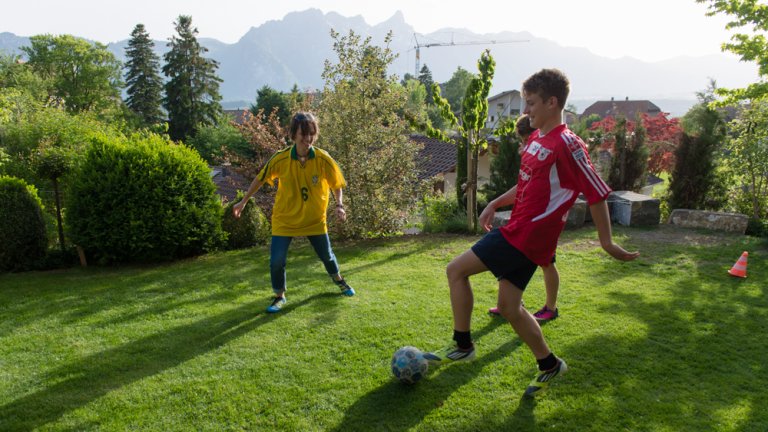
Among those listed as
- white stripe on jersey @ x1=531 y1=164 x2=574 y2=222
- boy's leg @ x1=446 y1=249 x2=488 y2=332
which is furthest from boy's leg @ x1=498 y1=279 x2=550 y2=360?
white stripe on jersey @ x1=531 y1=164 x2=574 y2=222

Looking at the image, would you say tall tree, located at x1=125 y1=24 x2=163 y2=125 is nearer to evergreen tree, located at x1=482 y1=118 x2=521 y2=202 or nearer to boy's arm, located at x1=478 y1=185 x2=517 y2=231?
evergreen tree, located at x1=482 y1=118 x2=521 y2=202

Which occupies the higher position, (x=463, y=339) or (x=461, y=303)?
(x=461, y=303)

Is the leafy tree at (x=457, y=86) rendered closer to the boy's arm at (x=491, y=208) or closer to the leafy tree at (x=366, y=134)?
the leafy tree at (x=366, y=134)

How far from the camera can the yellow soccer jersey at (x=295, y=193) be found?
16.3ft

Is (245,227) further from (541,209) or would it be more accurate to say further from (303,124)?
(541,209)

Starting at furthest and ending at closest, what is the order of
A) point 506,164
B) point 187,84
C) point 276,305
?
point 187,84
point 506,164
point 276,305

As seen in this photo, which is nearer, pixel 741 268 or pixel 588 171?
pixel 588 171

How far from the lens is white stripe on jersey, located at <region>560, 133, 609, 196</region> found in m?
2.86

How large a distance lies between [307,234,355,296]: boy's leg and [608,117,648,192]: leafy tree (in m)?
9.55

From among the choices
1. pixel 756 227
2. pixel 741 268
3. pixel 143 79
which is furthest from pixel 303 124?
pixel 143 79

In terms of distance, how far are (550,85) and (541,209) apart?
0.81 meters

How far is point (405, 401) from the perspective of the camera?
10.7 feet

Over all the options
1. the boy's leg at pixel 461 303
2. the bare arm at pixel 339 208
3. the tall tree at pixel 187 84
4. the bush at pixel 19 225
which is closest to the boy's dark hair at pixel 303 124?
the bare arm at pixel 339 208

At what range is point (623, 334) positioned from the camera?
4.34 meters
